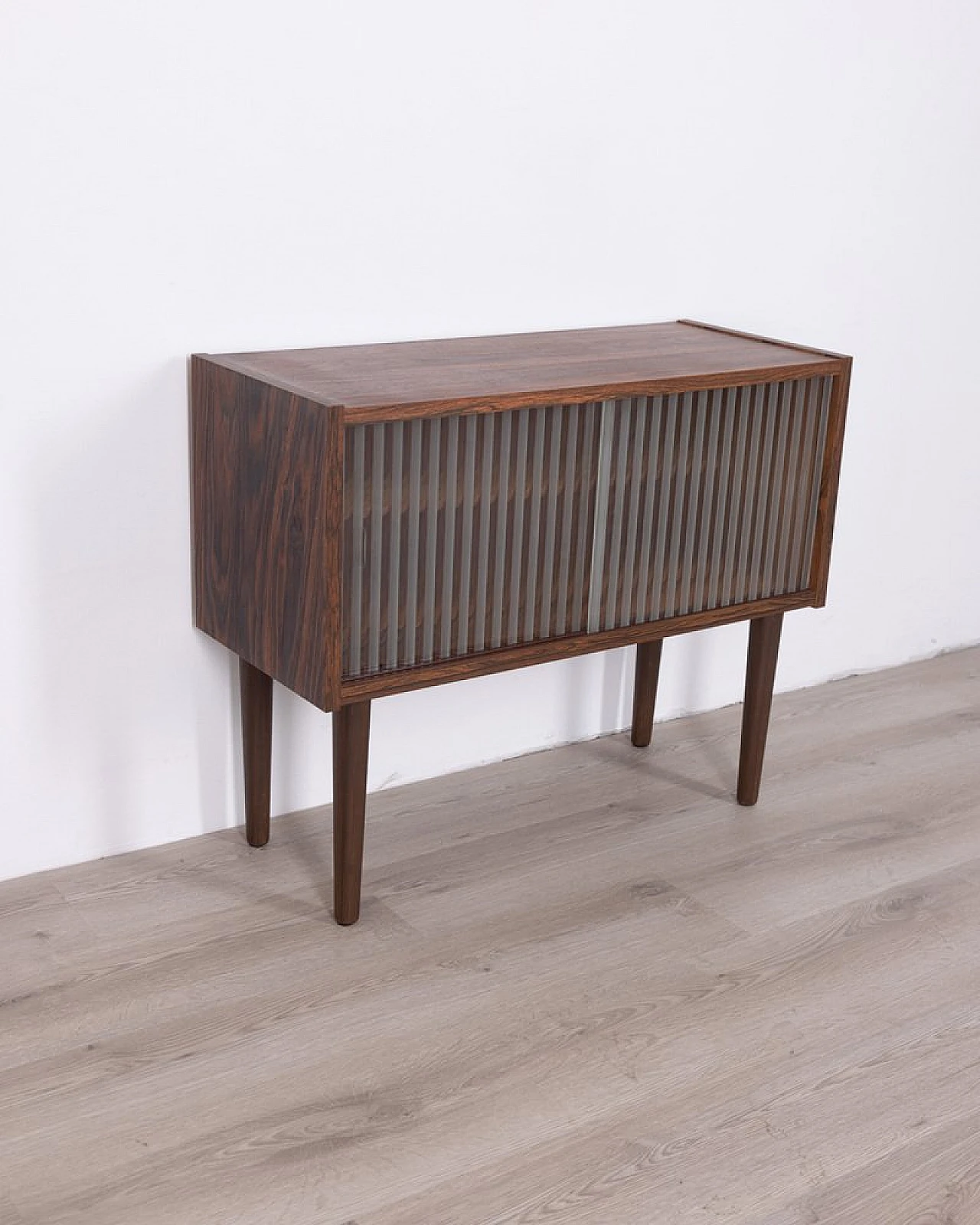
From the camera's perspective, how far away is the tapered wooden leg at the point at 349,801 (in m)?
1.90

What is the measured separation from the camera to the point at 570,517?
6.47 ft

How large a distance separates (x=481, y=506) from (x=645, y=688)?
789 mm

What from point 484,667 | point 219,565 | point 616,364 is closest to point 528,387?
point 616,364

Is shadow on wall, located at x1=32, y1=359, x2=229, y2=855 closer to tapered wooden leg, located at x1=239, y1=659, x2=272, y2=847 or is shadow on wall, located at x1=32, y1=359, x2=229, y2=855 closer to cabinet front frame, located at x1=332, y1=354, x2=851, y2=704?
tapered wooden leg, located at x1=239, y1=659, x2=272, y2=847

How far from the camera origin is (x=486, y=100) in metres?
2.16

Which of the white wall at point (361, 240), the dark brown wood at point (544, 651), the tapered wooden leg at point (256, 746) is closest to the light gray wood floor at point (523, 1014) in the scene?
the tapered wooden leg at point (256, 746)

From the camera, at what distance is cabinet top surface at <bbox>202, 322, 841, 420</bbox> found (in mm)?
1809

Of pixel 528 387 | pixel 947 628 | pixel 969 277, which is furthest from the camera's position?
pixel 947 628

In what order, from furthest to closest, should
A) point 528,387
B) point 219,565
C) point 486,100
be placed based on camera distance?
point 486,100, point 219,565, point 528,387

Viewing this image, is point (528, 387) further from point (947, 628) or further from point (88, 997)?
point (947, 628)

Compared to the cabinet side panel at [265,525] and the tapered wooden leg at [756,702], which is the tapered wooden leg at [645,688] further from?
the cabinet side panel at [265,525]

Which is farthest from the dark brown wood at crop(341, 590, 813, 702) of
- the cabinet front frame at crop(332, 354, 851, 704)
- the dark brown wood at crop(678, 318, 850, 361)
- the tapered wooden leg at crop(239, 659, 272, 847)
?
the dark brown wood at crop(678, 318, 850, 361)

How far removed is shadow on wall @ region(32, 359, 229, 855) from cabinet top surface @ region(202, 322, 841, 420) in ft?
0.57

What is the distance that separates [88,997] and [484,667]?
643mm
